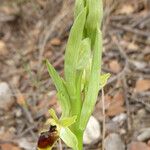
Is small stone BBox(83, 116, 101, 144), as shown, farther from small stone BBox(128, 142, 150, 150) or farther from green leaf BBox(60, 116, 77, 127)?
green leaf BBox(60, 116, 77, 127)

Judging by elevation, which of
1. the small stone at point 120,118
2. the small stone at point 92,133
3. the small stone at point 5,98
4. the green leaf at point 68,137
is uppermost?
the small stone at point 5,98

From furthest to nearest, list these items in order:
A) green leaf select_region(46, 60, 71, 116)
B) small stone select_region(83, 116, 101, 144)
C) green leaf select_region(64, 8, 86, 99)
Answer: small stone select_region(83, 116, 101, 144), green leaf select_region(46, 60, 71, 116), green leaf select_region(64, 8, 86, 99)

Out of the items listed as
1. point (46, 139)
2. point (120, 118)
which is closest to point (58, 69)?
point (120, 118)

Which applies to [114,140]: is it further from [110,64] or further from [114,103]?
[110,64]

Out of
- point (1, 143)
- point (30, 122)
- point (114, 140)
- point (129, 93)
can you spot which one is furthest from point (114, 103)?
point (1, 143)

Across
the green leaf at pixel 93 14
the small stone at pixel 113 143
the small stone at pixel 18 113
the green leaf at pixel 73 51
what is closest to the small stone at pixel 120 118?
the small stone at pixel 113 143

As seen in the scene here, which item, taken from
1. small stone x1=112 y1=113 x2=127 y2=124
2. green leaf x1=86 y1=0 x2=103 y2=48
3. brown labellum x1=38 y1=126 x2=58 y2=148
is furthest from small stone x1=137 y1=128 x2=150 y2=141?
green leaf x1=86 y1=0 x2=103 y2=48

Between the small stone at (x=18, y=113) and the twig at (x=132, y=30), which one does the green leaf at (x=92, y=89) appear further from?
the twig at (x=132, y=30)
